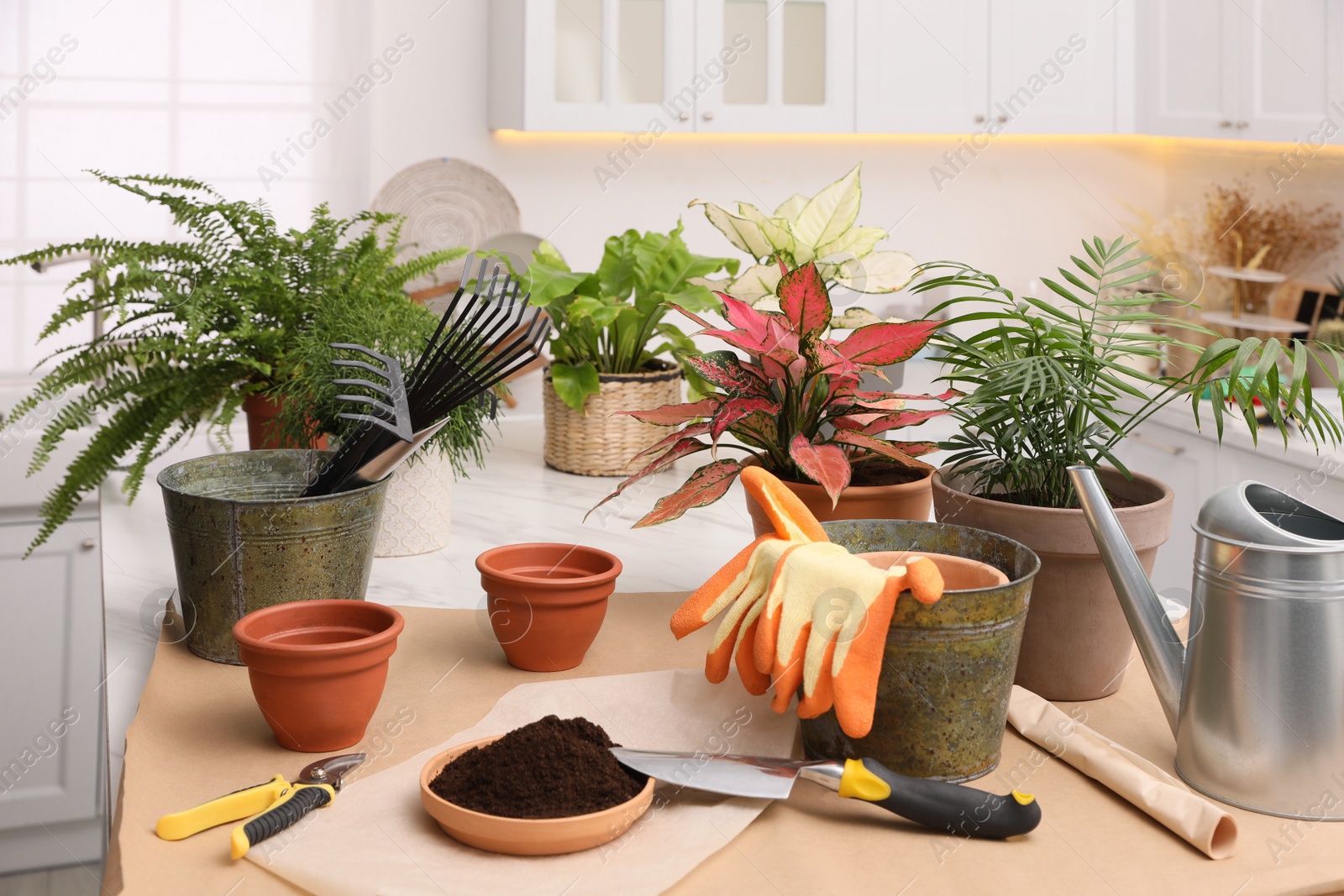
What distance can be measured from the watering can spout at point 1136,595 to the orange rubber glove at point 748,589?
176 mm

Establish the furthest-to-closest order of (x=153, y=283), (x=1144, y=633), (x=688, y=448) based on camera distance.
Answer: (x=153, y=283)
(x=688, y=448)
(x=1144, y=633)

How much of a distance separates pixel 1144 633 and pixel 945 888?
24 cm

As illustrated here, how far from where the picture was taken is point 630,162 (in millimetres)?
2691

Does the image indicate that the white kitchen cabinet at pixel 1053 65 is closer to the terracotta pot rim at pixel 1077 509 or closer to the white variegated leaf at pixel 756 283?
the white variegated leaf at pixel 756 283

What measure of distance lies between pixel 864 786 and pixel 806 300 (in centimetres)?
38

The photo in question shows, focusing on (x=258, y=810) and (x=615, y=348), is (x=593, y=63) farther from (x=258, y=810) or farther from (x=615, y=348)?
(x=258, y=810)

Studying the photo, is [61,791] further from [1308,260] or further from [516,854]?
[1308,260]

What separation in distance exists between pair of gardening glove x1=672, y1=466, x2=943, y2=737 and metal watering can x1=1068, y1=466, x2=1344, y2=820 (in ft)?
0.57

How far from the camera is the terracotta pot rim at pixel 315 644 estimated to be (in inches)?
27.7

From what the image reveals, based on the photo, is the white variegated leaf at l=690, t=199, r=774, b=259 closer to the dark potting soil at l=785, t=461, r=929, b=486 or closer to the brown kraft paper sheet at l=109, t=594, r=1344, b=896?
the dark potting soil at l=785, t=461, r=929, b=486

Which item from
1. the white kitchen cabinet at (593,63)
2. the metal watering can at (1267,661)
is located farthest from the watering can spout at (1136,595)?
the white kitchen cabinet at (593,63)

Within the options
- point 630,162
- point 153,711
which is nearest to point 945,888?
point 153,711

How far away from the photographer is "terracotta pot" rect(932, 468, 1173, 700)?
31.2 inches

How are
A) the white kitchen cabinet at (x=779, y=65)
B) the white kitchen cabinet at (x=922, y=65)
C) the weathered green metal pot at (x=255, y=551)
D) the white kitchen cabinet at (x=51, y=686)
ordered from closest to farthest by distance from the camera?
the weathered green metal pot at (x=255, y=551) < the white kitchen cabinet at (x=51, y=686) < the white kitchen cabinet at (x=779, y=65) < the white kitchen cabinet at (x=922, y=65)
